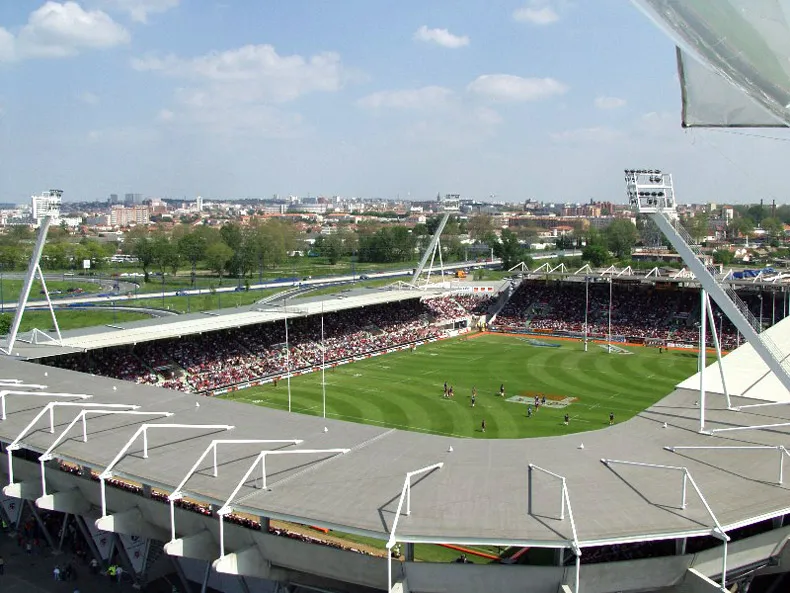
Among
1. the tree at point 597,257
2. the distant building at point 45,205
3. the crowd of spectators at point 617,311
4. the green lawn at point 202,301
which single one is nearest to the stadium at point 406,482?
the distant building at point 45,205

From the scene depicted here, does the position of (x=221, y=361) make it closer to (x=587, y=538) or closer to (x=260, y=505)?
(x=260, y=505)

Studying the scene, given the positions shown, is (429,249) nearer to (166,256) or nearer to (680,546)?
(166,256)

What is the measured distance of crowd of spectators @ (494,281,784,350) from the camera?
5712 centimetres

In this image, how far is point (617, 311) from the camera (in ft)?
204

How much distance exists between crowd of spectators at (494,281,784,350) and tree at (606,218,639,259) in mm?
46847

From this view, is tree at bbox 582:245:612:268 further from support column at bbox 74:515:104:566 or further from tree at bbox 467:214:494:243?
support column at bbox 74:515:104:566

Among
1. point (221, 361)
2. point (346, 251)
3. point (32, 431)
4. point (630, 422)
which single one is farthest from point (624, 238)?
point (32, 431)

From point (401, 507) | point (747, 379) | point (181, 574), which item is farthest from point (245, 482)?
point (747, 379)

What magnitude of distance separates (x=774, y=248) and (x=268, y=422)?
9852cm

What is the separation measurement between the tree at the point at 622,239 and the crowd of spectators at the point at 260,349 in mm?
57698

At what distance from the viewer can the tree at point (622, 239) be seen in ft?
369

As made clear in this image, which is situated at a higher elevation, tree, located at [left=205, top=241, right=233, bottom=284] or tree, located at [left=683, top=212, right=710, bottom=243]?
tree, located at [left=683, top=212, right=710, bottom=243]

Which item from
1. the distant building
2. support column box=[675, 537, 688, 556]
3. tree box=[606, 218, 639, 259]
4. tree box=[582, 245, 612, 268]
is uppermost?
the distant building

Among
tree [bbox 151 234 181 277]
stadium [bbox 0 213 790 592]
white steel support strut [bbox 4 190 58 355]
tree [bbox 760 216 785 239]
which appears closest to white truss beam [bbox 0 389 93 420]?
stadium [bbox 0 213 790 592]
